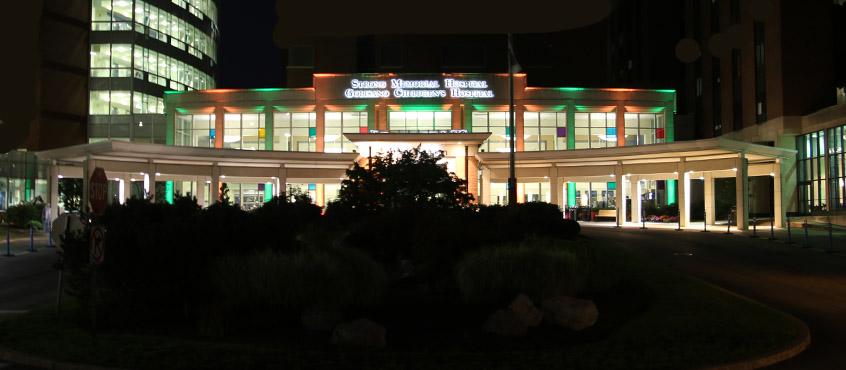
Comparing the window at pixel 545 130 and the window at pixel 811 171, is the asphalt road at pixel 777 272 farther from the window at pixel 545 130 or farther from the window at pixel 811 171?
the window at pixel 545 130

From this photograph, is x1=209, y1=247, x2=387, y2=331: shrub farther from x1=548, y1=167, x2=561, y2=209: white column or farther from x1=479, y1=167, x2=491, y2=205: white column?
x1=479, y1=167, x2=491, y2=205: white column

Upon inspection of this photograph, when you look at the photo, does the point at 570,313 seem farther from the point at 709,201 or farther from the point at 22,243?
the point at 709,201

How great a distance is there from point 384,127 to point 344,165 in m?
5.52

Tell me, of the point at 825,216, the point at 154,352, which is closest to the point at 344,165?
the point at 825,216

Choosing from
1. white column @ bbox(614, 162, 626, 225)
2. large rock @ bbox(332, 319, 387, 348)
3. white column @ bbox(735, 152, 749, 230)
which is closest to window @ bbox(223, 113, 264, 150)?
white column @ bbox(614, 162, 626, 225)

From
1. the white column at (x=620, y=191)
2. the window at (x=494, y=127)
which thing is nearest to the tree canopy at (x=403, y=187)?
the white column at (x=620, y=191)

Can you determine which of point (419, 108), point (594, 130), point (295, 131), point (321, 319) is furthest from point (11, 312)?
point (594, 130)

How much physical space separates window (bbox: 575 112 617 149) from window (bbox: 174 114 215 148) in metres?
28.3

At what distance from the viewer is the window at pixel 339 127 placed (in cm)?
4941

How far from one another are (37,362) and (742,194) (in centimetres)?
3304

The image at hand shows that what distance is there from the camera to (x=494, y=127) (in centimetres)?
4944

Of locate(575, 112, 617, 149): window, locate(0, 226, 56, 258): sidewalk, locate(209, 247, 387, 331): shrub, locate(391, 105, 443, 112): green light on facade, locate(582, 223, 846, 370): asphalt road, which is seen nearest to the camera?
locate(582, 223, 846, 370): asphalt road

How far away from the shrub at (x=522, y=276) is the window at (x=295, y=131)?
129 feet

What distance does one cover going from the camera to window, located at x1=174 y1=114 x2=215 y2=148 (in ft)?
166
